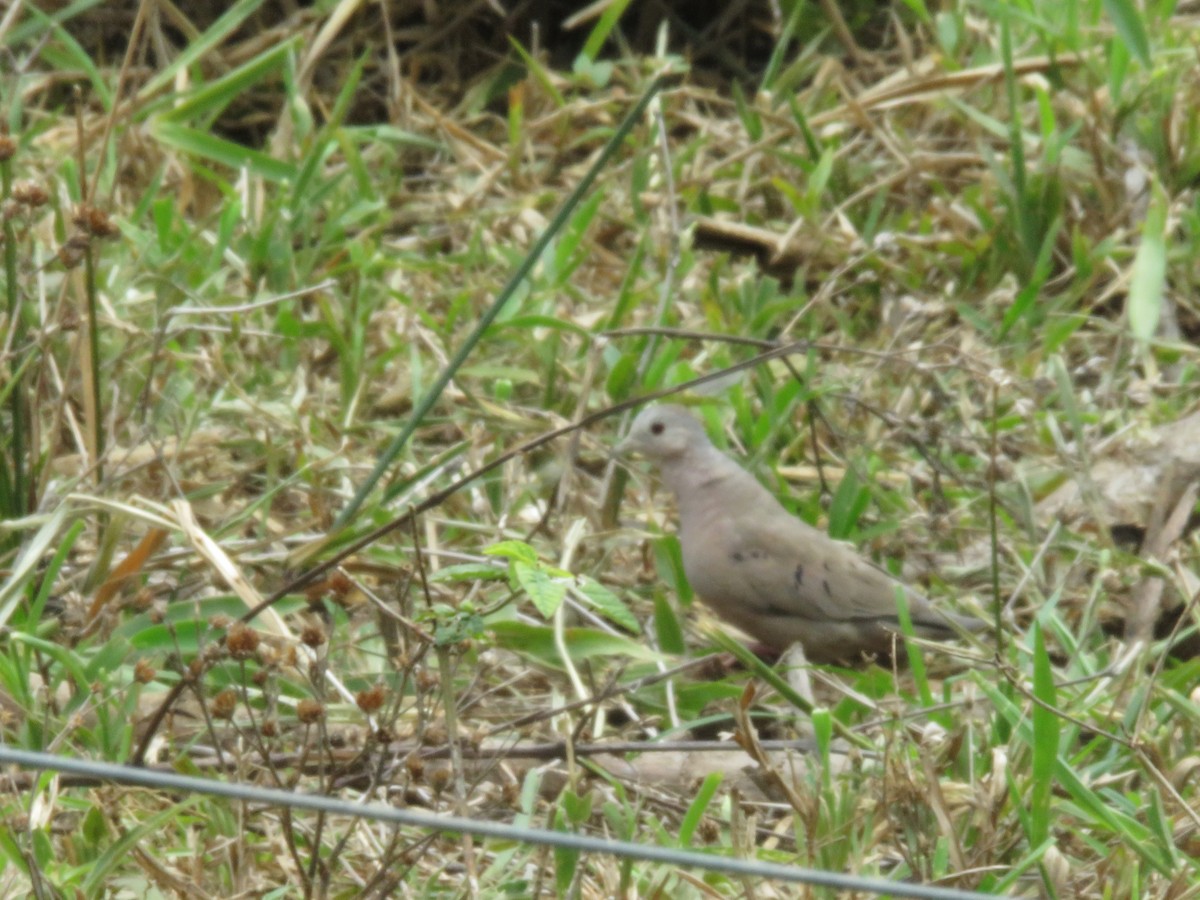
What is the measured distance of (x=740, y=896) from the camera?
2562 mm

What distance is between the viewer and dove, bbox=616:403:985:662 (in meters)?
3.77

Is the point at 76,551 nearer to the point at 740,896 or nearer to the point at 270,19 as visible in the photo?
the point at 740,896

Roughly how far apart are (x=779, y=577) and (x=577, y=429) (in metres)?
0.92

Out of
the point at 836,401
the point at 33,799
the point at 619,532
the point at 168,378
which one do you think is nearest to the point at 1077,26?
the point at 836,401

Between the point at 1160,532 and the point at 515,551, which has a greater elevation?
the point at 515,551

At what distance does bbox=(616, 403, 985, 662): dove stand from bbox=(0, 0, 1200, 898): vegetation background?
0.37 feet

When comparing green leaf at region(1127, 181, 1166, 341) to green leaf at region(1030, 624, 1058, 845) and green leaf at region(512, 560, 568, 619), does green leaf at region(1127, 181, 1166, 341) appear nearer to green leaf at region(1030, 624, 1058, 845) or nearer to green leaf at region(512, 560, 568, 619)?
green leaf at region(1030, 624, 1058, 845)

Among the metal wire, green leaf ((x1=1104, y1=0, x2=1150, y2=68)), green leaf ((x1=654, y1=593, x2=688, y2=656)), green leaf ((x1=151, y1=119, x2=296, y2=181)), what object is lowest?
green leaf ((x1=654, y1=593, x2=688, y2=656))

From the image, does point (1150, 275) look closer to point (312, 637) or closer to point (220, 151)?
point (220, 151)

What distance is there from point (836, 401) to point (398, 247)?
1.55m

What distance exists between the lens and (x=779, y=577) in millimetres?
3812

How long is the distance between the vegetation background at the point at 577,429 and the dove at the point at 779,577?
11 cm

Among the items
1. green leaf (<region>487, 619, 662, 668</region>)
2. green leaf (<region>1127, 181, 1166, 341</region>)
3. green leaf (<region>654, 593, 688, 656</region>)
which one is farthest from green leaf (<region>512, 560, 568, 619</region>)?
green leaf (<region>1127, 181, 1166, 341</region>)

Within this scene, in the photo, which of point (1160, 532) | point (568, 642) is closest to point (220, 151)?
point (568, 642)
